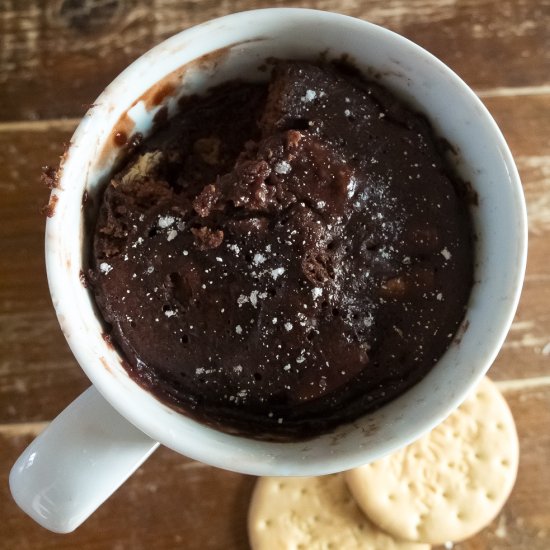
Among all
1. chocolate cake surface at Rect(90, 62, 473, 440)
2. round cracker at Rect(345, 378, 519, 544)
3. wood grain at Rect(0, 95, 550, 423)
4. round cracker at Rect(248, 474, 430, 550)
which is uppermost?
chocolate cake surface at Rect(90, 62, 473, 440)

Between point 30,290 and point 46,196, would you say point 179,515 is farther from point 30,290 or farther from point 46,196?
point 46,196

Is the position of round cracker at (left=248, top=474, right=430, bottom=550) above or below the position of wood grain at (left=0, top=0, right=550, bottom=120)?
below

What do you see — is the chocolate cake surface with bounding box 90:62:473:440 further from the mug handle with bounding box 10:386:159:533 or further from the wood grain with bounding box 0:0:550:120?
the wood grain with bounding box 0:0:550:120

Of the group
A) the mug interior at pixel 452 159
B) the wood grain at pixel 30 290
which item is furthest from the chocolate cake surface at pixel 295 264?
the wood grain at pixel 30 290

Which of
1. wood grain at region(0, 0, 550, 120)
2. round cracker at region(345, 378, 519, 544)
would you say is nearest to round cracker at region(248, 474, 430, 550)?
round cracker at region(345, 378, 519, 544)

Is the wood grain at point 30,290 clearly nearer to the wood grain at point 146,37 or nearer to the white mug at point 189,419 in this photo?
the wood grain at point 146,37

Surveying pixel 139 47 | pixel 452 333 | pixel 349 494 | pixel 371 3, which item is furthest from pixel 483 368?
pixel 139 47

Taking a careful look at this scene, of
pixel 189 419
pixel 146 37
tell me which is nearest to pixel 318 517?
pixel 189 419
